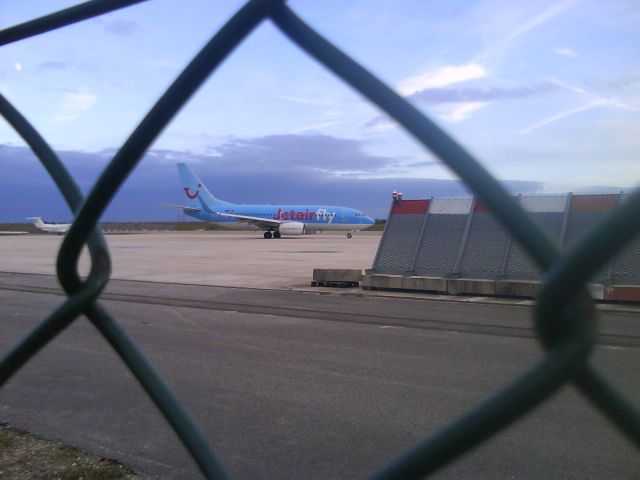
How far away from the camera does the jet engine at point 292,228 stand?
4438 centimetres

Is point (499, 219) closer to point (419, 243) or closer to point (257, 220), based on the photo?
point (419, 243)

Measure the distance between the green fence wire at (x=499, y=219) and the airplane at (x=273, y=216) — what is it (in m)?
44.5

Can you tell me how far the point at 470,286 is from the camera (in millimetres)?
13359

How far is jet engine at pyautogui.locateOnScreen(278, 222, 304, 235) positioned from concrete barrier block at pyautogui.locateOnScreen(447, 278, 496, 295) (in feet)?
102

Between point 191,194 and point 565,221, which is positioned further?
point 191,194

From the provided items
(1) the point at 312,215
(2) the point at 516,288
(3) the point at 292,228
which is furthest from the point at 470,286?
(1) the point at 312,215

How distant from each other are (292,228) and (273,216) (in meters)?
5.45

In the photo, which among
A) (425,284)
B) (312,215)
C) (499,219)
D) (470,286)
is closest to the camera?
(499,219)

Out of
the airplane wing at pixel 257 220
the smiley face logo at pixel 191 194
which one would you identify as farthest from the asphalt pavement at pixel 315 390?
the smiley face logo at pixel 191 194

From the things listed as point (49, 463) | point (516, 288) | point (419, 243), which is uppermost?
point (419, 243)

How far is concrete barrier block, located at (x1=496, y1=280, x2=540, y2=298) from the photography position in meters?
12.7

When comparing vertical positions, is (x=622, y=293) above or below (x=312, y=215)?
above

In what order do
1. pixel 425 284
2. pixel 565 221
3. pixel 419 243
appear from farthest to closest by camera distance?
pixel 419 243 < pixel 425 284 < pixel 565 221

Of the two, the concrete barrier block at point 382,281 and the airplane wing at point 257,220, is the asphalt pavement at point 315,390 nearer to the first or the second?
the concrete barrier block at point 382,281
